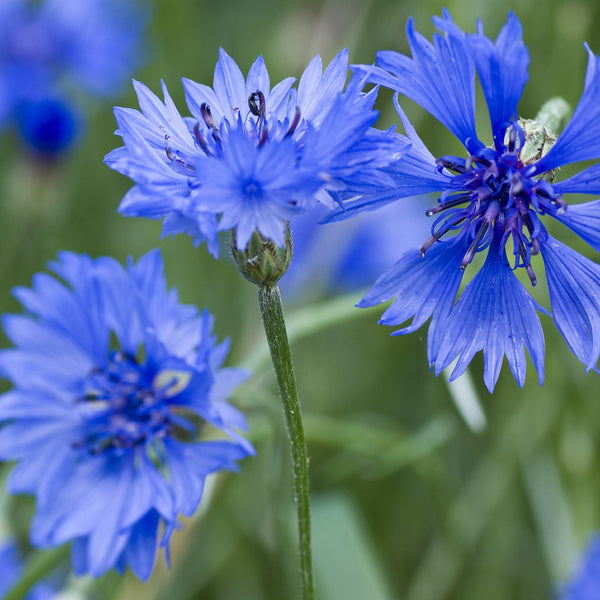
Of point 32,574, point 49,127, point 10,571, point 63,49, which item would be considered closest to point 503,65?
point 32,574

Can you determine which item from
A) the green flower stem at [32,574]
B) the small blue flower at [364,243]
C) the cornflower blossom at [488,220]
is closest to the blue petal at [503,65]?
the cornflower blossom at [488,220]

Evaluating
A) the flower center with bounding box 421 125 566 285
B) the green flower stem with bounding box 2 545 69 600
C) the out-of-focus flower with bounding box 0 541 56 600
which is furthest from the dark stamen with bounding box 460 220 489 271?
the out-of-focus flower with bounding box 0 541 56 600

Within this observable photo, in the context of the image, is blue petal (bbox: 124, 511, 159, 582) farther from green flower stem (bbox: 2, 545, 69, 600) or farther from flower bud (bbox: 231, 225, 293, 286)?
flower bud (bbox: 231, 225, 293, 286)

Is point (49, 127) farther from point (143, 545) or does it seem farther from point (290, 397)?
point (290, 397)

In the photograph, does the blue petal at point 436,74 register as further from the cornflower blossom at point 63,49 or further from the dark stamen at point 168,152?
the cornflower blossom at point 63,49

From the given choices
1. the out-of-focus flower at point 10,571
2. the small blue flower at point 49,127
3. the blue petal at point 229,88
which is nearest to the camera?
the blue petal at point 229,88

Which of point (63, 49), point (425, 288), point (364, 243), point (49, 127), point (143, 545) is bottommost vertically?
point (143, 545)

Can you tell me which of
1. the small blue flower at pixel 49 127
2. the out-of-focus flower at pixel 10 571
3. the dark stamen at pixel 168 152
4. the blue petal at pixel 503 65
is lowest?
the out-of-focus flower at pixel 10 571
